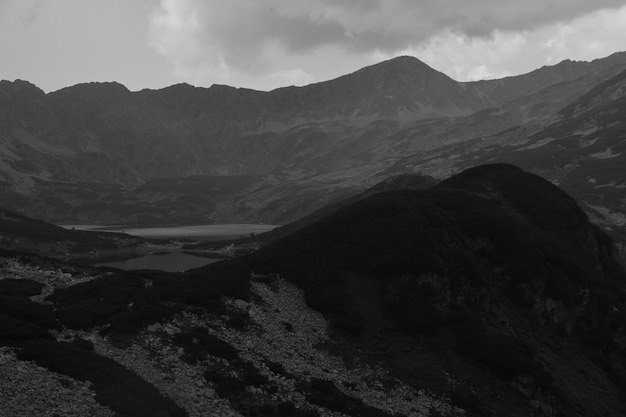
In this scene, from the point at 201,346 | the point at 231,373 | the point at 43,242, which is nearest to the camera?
the point at 231,373

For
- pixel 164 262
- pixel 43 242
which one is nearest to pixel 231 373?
pixel 164 262

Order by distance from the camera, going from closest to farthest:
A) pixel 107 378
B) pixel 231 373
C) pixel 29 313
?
pixel 107 378 → pixel 231 373 → pixel 29 313

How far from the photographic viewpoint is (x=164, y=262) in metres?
159

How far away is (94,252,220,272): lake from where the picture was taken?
14675cm

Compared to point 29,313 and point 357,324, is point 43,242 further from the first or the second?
point 357,324

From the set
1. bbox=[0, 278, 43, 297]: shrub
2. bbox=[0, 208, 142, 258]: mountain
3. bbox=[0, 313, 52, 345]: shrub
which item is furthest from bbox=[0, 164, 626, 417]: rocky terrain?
bbox=[0, 208, 142, 258]: mountain

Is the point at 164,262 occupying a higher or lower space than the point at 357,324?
lower

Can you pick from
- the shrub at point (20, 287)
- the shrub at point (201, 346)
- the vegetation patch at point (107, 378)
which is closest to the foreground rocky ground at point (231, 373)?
the shrub at point (201, 346)

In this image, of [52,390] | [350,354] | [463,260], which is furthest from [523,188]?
[52,390]

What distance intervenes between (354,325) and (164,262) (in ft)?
395

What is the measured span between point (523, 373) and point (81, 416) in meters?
33.2

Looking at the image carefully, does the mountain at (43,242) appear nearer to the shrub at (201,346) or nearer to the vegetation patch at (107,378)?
the shrub at (201,346)

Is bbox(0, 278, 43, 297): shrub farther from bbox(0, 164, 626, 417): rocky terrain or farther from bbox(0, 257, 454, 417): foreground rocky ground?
bbox(0, 257, 454, 417): foreground rocky ground

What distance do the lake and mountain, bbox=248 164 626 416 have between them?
87.2 m
